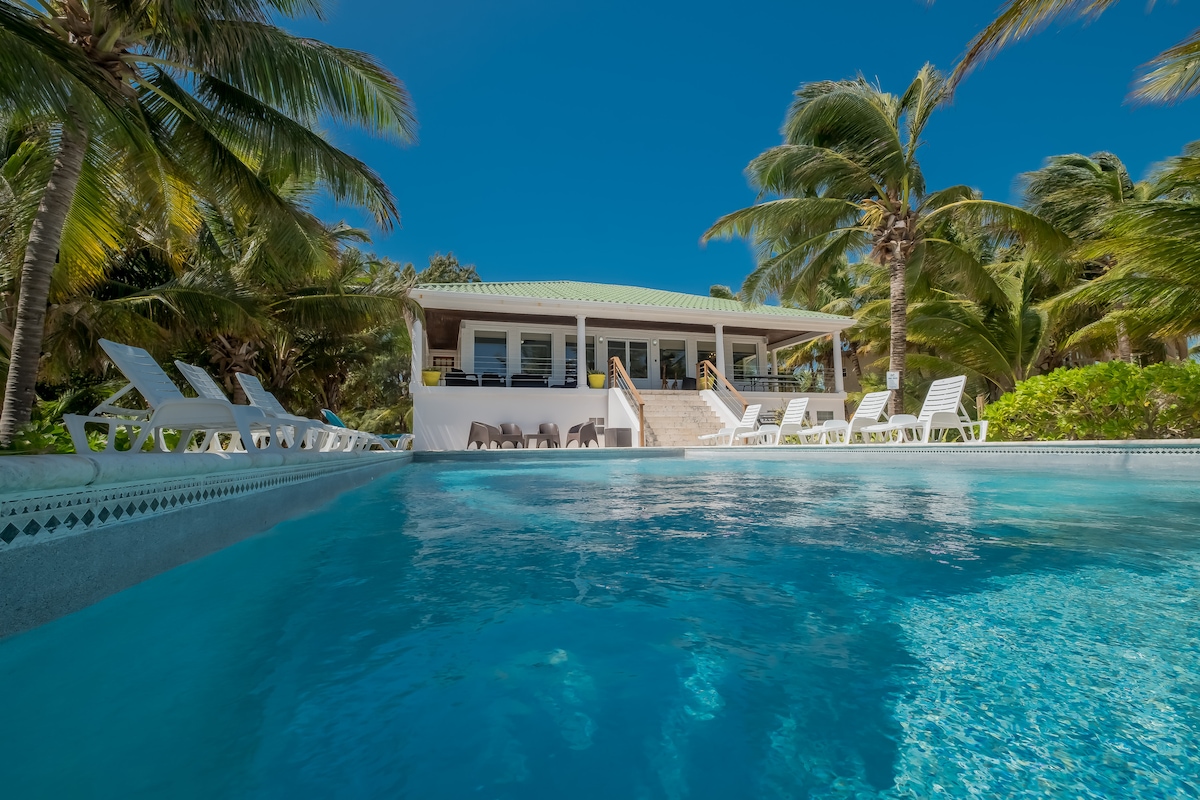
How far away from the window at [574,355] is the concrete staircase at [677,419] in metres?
3.61

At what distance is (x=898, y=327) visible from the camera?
13.0 meters

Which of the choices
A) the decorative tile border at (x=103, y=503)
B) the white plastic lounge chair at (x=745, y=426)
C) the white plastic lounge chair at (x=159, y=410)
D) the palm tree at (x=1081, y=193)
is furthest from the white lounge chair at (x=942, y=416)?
the decorative tile border at (x=103, y=503)

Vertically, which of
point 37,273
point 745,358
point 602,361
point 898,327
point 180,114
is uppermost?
point 180,114

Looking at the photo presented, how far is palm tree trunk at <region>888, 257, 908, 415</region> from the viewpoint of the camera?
12.8 m

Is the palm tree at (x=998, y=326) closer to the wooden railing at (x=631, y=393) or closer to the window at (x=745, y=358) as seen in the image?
the window at (x=745, y=358)

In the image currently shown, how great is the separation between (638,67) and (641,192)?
13.4 m

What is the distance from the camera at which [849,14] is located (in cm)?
2659

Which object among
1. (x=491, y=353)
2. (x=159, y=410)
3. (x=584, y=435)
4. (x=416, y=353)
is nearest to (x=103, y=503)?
(x=159, y=410)

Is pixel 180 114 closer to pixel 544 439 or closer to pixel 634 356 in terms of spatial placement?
pixel 544 439

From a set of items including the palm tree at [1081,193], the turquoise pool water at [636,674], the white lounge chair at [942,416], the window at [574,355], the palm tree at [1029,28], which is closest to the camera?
the turquoise pool water at [636,674]

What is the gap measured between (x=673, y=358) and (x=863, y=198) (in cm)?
966

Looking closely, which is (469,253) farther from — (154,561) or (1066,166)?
(154,561)

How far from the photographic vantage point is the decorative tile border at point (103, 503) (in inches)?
74.7

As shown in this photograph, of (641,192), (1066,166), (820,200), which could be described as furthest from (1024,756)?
(641,192)
